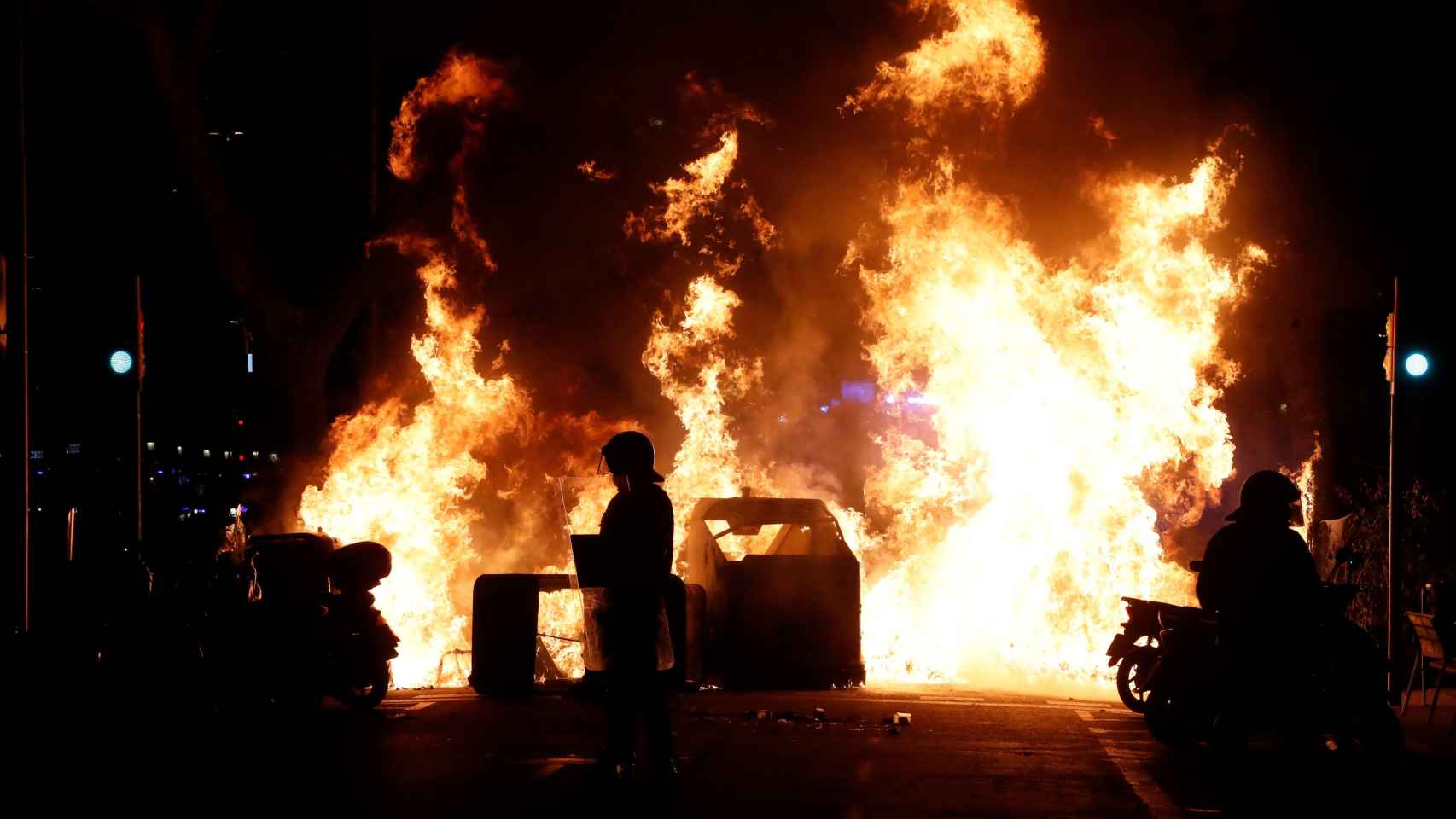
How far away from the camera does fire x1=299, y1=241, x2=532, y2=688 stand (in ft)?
64.4

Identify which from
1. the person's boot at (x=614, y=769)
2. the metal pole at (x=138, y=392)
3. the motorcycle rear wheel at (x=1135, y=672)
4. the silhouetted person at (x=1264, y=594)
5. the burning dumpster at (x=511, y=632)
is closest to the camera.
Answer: the person's boot at (x=614, y=769)

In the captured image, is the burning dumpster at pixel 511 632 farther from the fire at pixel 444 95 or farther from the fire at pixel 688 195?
the fire at pixel 444 95

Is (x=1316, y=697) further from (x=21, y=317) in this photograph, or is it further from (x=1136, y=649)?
(x=21, y=317)

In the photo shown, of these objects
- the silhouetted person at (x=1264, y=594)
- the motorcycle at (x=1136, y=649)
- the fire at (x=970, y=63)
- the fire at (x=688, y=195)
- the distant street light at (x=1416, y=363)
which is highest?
the fire at (x=970, y=63)

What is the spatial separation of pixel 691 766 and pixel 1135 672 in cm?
461

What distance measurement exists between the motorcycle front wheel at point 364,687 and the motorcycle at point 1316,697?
6462 millimetres

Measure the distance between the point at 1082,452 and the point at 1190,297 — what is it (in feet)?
8.06

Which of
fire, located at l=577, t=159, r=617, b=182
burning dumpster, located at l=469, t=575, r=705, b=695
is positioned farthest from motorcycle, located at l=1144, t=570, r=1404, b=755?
fire, located at l=577, t=159, r=617, b=182

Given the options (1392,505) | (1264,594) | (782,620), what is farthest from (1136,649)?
(782,620)

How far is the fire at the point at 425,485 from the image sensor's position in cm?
1962

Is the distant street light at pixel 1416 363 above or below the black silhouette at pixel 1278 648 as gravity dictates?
above

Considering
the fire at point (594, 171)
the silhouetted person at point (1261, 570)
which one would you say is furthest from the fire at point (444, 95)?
the silhouetted person at point (1261, 570)

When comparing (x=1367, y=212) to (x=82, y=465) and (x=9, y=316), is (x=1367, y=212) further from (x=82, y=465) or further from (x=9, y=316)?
(x=82, y=465)

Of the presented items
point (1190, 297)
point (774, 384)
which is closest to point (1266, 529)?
point (1190, 297)
